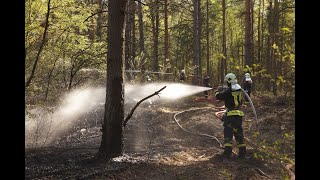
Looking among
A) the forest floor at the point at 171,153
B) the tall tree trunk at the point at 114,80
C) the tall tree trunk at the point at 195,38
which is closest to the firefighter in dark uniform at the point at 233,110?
the forest floor at the point at 171,153

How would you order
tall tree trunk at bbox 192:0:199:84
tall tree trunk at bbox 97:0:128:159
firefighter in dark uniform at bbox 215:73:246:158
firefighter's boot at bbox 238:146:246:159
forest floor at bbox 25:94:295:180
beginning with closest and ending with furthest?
forest floor at bbox 25:94:295:180
tall tree trunk at bbox 97:0:128:159
firefighter's boot at bbox 238:146:246:159
firefighter in dark uniform at bbox 215:73:246:158
tall tree trunk at bbox 192:0:199:84

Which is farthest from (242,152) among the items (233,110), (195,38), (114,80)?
(195,38)

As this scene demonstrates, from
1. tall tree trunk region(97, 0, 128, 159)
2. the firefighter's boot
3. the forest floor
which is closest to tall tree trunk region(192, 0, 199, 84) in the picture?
the forest floor

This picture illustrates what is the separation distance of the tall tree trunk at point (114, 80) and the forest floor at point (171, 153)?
14.7 inches

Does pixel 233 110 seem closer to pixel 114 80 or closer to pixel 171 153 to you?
pixel 171 153

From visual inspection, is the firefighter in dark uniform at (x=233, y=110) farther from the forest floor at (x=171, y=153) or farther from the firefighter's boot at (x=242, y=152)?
the forest floor at (x=171, y=153)

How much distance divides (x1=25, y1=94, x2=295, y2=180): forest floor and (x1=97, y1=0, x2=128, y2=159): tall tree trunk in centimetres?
37

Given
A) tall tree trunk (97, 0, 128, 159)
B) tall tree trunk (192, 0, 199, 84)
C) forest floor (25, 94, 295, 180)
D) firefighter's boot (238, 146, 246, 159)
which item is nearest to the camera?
forest floor (25, 94, 295, 180)

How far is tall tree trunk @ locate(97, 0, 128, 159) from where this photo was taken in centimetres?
680

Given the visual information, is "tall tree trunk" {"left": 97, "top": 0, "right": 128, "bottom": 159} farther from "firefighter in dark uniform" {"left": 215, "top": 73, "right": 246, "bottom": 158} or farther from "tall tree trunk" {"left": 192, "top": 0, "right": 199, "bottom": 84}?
"tall tree trunk" {"left": 192, "top": 0, "right": 199, "bottom": 84}

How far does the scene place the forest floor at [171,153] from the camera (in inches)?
229

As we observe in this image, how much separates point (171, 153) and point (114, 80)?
8.61 feet
